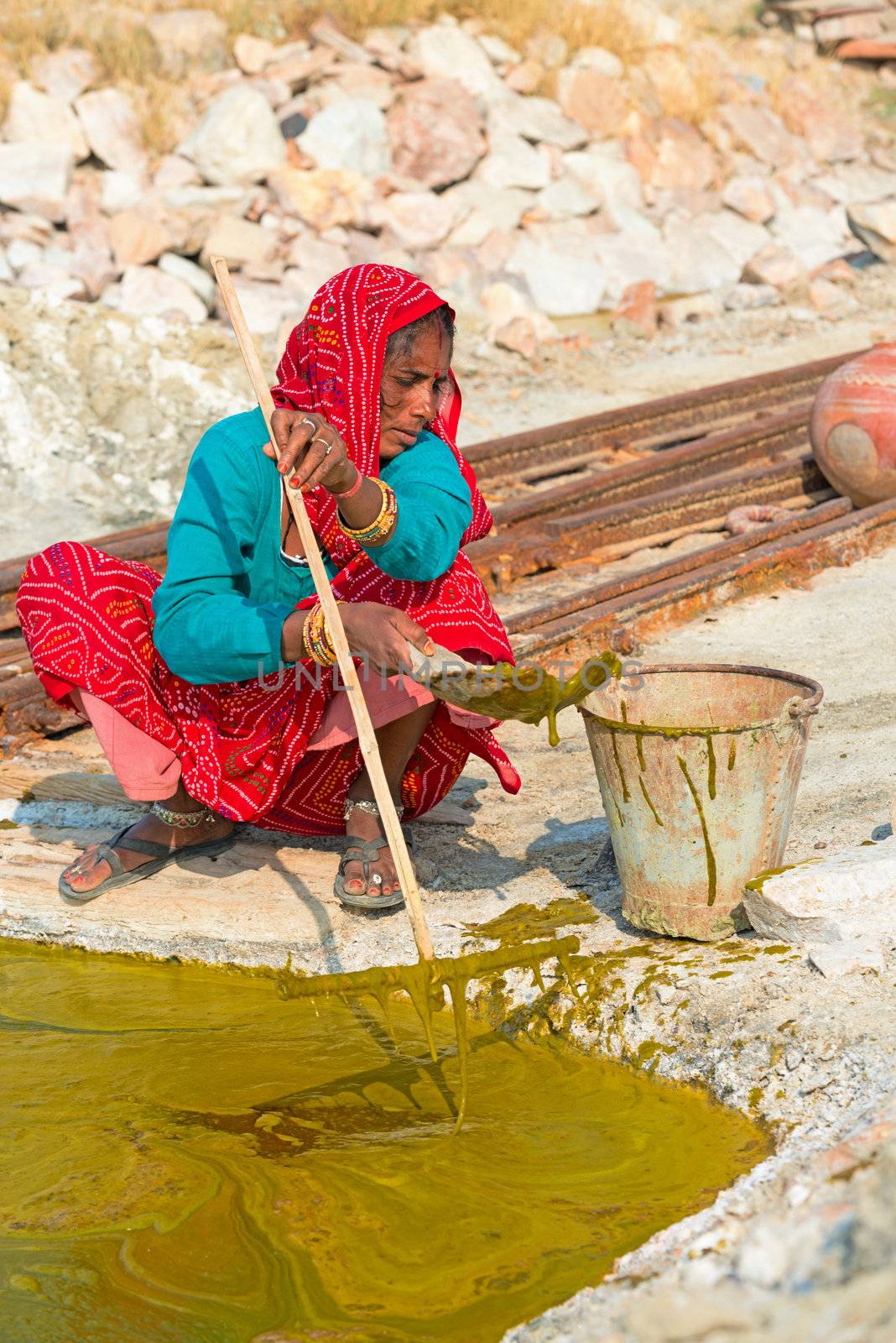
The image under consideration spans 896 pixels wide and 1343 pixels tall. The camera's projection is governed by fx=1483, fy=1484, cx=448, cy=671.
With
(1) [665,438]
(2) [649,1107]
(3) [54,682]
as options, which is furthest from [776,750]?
(1) [665,438]

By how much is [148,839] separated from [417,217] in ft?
35.3

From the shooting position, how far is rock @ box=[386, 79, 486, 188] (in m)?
14.6

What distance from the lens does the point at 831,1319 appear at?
1.99 m

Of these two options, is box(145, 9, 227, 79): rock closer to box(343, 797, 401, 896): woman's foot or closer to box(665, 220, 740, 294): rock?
box(665, 220, 740, 294): rock

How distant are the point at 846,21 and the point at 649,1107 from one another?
2243 cm

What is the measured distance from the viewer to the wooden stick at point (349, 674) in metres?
3.21

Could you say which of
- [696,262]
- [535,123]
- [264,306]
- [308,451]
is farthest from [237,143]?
[308,451]

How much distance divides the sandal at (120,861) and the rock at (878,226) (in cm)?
1360

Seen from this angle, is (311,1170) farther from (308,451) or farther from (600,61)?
(600,61)

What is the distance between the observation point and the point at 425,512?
369cm

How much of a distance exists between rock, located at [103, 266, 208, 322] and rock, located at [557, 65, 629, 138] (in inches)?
271

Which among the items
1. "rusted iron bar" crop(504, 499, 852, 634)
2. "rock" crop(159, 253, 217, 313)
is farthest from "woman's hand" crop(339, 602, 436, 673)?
"rock" crop(159, 253, 217, 313)

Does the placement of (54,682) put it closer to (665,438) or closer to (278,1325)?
(278,1325)

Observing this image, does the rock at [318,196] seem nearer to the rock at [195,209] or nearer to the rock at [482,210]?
the rock at [195,209]
